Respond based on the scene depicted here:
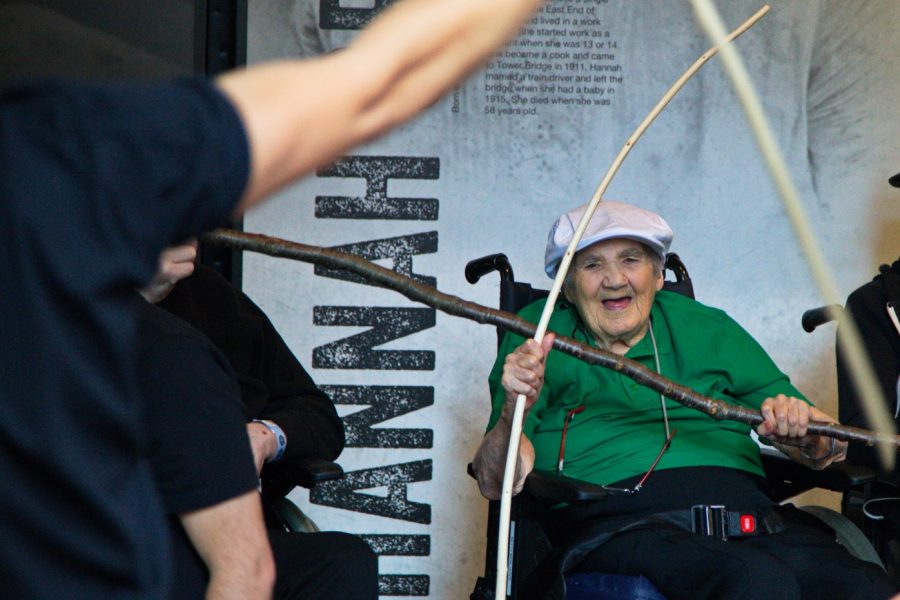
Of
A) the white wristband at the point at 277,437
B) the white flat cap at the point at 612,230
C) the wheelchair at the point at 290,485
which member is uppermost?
the white flat cap at the point at 612,230

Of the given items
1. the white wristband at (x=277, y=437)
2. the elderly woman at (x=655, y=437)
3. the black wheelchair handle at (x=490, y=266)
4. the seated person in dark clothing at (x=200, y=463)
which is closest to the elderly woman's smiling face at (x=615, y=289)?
the elderly woman at (x=655, y=437)

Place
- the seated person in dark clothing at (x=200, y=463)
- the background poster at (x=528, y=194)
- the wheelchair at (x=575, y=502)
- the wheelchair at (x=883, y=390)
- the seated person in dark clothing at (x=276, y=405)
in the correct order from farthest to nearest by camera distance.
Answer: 1. the background poster at (x=528, y=194)
2. the wheelchair at (x=883, y=390)
3. the wheelchair at (x=575, y=502)
4. the seated person in dark clothing at (x=276, y=405)
5. the seated person in dark clothing at (x=200, y=463)

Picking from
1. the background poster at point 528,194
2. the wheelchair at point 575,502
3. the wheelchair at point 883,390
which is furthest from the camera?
the background poster at point 528,194

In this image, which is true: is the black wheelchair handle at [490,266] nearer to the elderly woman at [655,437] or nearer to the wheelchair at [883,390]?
the elderly woman at [655,437]

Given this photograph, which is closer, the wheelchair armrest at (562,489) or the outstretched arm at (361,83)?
the outstretched arm at (361,83)

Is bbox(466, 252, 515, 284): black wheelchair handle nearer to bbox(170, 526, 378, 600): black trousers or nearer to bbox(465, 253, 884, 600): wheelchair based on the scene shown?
bbox(465, 253, 884, 600): wheelchair

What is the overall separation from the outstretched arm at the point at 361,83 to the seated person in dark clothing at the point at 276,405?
3.18 feet

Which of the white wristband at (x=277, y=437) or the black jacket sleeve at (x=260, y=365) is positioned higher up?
the black jacket sleeve at (x=260, y=365)

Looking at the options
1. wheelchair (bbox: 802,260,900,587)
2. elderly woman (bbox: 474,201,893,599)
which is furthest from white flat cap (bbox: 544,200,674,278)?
wheelchair (bbox: 802,260,900,587)

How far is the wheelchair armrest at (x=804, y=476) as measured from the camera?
240 cm

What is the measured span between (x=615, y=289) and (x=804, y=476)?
0.56 m

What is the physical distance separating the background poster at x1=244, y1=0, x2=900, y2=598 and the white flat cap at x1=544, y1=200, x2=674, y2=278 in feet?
2.66

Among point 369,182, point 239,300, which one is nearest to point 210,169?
point 239,300

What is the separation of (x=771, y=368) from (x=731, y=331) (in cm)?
12
